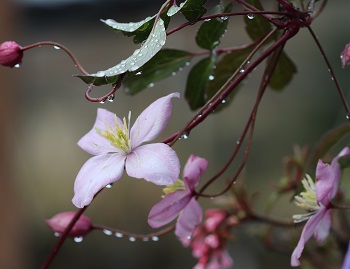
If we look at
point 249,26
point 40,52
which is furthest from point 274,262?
point 249,26

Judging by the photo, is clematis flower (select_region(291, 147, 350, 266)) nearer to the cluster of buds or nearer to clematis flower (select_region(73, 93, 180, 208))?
clematis flower (select_region(73, 93, 180, 208))

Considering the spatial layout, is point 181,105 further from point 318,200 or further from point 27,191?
point 318,200

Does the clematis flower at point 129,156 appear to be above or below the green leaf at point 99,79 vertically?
below

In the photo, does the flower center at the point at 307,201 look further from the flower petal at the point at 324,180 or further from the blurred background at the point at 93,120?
the blurred background at the point at 93,120

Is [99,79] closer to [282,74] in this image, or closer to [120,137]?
[120,137]

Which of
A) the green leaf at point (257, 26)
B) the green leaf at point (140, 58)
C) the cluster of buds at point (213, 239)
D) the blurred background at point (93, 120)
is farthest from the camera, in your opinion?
the blurred background at point (93, 120)

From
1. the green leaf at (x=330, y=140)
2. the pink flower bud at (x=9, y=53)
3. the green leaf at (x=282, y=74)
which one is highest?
the pink flower bud at (x=9, y=53)

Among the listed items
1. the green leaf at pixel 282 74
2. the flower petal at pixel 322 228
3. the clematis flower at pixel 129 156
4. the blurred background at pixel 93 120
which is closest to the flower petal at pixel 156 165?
the clematis flower at pixel 129 156

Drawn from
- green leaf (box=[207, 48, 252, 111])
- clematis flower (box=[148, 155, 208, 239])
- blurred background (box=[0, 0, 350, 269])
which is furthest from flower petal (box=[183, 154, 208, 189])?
blurred background (box=[0, 0, 350, 269])

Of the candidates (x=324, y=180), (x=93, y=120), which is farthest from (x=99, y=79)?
(x=93, y=120)
